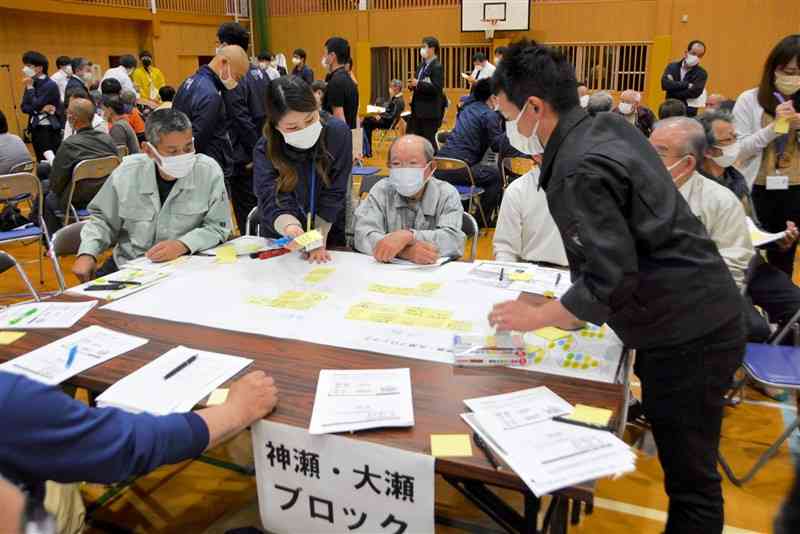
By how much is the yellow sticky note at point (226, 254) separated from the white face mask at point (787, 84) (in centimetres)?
294

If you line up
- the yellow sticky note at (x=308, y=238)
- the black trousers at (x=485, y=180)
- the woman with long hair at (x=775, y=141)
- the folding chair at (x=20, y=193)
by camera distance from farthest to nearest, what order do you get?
the black trousers at (x=485, y=180)
the folding chair at (x=20, y=193)
the woman with long hair at (x=775, y=141)
the yellow sticky note at (x=308, y=238)

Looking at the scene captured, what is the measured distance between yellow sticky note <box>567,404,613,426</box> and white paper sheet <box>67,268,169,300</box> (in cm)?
158

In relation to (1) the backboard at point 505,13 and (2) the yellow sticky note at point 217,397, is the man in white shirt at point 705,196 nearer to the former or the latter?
(2) the yellow sticky note at point 217,397

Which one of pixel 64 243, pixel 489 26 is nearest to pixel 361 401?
pixel 64 243

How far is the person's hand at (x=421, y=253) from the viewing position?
97.4 inches

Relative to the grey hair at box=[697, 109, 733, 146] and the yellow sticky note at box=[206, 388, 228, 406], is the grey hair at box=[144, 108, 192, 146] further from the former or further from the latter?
the grey hair at box=[697, 109, 733, 146]

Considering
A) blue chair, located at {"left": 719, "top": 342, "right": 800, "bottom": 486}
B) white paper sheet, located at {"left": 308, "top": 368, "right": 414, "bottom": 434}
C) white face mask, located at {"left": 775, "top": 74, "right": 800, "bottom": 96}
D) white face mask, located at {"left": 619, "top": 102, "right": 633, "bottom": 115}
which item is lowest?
blue chair, located at {"left": 719, "top": 342, "right": 800, "bottom": 486}

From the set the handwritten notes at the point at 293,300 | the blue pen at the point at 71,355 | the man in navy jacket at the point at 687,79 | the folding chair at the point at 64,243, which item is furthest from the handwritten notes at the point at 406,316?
the man in navy jacket at the point at 687,79

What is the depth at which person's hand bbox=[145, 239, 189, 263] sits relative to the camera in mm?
2547

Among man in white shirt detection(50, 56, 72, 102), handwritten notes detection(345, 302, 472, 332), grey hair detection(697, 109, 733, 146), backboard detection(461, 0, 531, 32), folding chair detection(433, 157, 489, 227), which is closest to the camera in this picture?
handwritten notes detection(345, 302, 472, 332)

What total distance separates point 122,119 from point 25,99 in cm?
294

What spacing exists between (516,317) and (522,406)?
0.22 meters

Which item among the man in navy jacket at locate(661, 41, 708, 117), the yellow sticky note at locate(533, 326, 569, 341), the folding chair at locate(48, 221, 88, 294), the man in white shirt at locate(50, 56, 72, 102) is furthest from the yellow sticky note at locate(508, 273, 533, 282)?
the man in white shirt at locate(50, 56, 72, 102)

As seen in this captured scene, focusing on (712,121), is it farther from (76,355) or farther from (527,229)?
(76,355)
